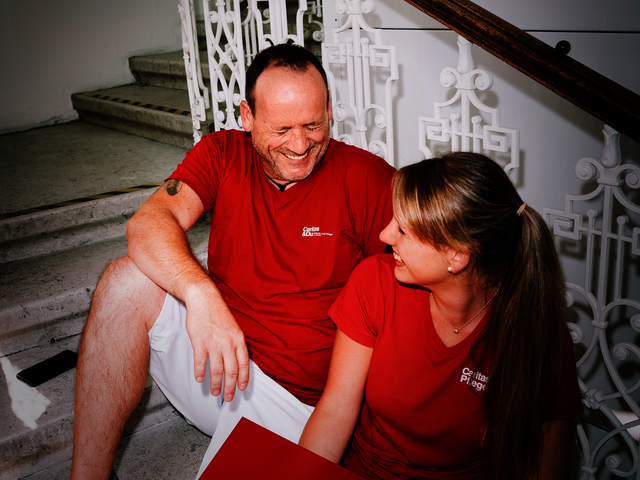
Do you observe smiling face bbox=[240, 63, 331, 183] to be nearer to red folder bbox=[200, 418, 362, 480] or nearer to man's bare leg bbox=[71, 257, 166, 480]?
man's bare leg bbox=[71, 257, 166, 480]

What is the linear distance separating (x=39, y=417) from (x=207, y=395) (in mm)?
663

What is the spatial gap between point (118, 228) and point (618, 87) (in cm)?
251

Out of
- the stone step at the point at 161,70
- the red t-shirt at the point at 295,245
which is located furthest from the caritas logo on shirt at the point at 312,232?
the stone step at the point at 161,70

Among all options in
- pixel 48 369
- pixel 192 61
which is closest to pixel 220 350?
pixel 48 369

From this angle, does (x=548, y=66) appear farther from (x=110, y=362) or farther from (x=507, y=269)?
(x=110, y=362)

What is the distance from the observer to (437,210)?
117 centimetres

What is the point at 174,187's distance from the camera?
1.73m

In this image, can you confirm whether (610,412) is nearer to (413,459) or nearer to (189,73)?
(413,459)

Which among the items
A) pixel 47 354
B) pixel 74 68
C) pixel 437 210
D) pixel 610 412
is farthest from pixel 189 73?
pixel 74 68

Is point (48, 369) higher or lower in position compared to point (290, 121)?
lower

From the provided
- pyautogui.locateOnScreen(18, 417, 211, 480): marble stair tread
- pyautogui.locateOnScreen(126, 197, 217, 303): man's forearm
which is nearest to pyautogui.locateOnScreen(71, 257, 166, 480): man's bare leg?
pyautogui.locateOnScreen(126, 197, 217, 303): man's forearm

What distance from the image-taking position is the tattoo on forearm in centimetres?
172

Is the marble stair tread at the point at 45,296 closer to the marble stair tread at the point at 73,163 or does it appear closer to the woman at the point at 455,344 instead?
the marble stair tread at the point at 73,163

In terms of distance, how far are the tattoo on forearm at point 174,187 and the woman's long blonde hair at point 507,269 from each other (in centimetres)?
83
